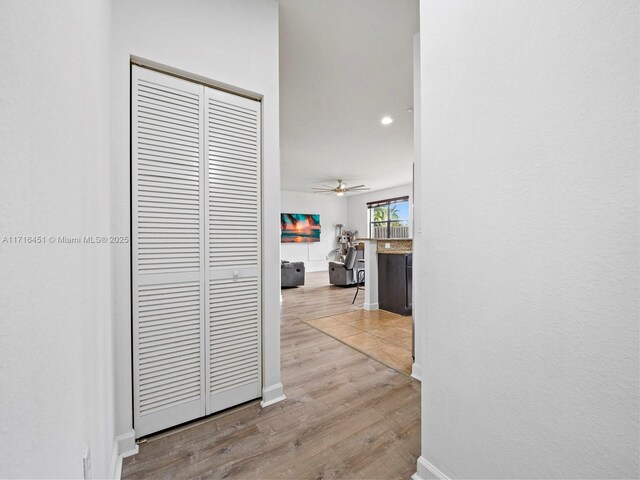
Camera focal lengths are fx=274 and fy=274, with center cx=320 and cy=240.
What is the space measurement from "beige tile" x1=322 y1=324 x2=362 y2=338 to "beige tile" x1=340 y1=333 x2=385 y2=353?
0.10 meters

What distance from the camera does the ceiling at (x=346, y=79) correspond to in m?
2.14

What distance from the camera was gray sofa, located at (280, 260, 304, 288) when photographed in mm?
6605

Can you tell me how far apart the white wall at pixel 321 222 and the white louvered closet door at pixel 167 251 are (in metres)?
7.35

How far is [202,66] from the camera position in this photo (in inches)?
67.5

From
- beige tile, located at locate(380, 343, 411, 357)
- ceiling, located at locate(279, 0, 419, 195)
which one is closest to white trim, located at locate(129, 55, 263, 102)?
ceiling, located at locate(279, 0, 419, 195)

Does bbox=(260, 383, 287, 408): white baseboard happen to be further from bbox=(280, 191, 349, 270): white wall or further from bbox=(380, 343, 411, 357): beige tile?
bbox=(280, 191, 349, 270): white wall

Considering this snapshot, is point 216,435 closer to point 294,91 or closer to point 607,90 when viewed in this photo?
point 607,90

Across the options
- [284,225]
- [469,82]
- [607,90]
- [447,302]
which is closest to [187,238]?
[447,302]

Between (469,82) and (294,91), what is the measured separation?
2.54 metres

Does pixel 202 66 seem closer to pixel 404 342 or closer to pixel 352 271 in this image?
pixel 404 342

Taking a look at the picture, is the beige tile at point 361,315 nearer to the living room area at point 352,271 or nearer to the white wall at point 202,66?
the living room area at point 352,271

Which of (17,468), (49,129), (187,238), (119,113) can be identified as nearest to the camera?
(17,468)

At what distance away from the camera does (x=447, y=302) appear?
4.04 ft

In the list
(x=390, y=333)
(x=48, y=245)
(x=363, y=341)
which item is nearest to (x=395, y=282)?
(x=390, y=333)
